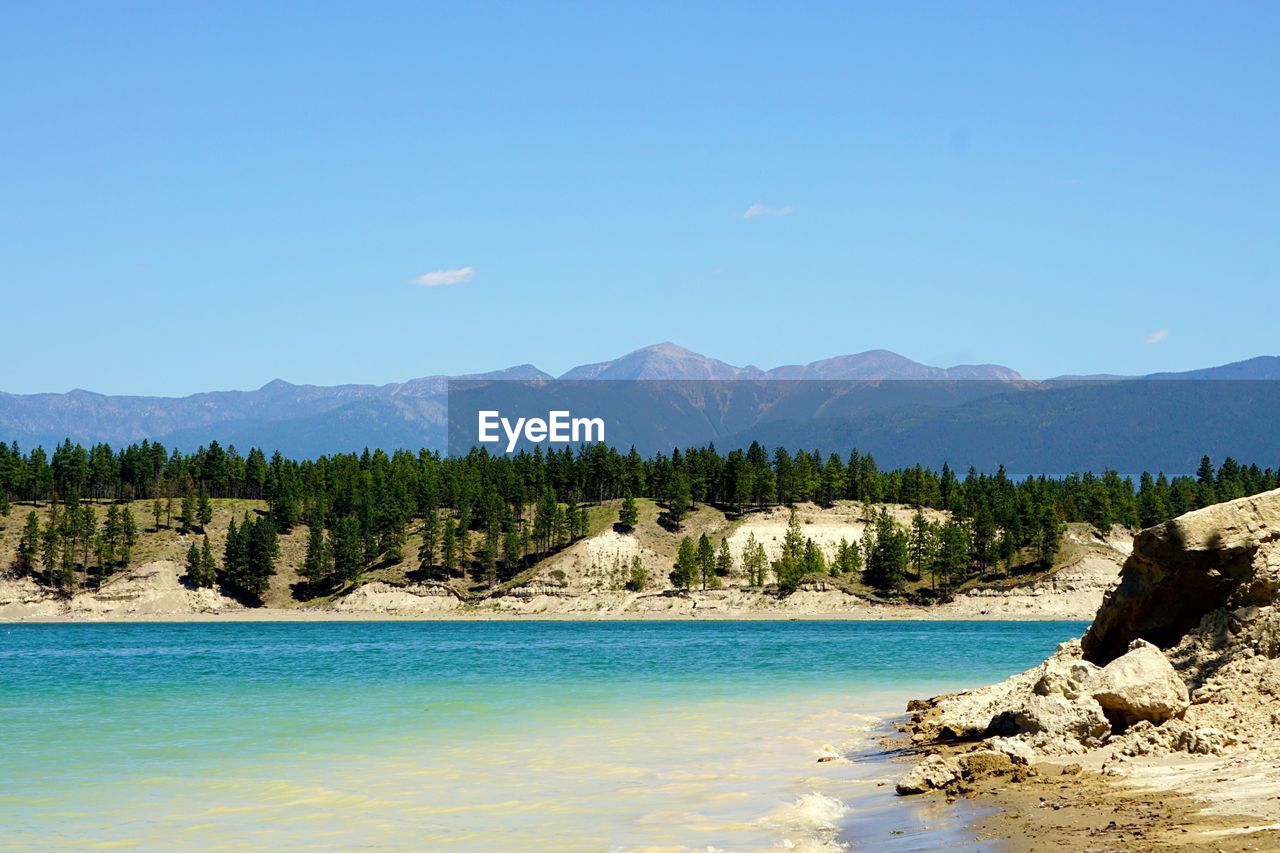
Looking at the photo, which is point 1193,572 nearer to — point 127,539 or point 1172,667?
point 1172,667

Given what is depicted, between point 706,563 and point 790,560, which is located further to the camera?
point 790,560

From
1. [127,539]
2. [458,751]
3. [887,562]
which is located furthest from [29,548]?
[458,751]

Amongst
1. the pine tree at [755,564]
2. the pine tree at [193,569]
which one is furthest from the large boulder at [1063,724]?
the pine tree at [193,569]

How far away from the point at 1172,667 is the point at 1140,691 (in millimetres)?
1539

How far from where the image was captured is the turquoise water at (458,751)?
68.0 ft

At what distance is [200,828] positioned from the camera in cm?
2128

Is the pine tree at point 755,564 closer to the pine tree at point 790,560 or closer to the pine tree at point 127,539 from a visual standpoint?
the pine tree at point 790,560

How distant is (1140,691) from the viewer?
21.4 meters

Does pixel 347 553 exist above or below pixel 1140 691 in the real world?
below

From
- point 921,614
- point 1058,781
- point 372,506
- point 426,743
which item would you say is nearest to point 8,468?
point 372,506

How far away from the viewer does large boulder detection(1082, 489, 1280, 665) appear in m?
23.8

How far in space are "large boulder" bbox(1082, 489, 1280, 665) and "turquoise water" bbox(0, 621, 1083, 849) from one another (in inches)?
241

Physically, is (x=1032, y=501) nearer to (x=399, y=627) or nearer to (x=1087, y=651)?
(x=399, y=627)

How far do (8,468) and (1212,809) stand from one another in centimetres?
20216
